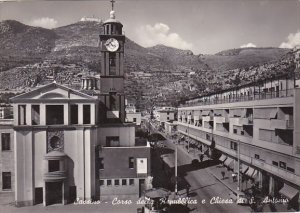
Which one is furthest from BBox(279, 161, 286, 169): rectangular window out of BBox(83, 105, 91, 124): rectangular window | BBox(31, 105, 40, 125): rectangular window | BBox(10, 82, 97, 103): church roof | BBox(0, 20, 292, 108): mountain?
BBox(0, 20, 292, 108): mountain

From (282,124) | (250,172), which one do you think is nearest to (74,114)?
(282,124)

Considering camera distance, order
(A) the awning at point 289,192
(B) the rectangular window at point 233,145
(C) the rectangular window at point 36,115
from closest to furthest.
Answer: (A) the awning at point 289,192
(C) the rectangular window at point 36,115
(B) the rectangular window at point 233,145

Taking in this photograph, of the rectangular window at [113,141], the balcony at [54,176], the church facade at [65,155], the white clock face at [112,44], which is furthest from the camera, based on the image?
the white clock face at [112,44]

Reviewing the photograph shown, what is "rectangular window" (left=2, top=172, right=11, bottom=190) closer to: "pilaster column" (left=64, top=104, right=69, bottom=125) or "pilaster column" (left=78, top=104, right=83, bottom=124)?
"pilaster column" (left=64, top=104, right=69, bottom=125)

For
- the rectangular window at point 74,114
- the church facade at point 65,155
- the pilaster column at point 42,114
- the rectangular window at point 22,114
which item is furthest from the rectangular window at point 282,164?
the rectangular window at point 22,114

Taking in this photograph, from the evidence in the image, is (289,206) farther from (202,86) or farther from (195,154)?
(202,86)

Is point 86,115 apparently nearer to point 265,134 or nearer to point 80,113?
point 80,113

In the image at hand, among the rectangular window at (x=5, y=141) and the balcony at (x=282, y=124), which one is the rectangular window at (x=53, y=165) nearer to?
the rectangular window at (x=5, y=141)
